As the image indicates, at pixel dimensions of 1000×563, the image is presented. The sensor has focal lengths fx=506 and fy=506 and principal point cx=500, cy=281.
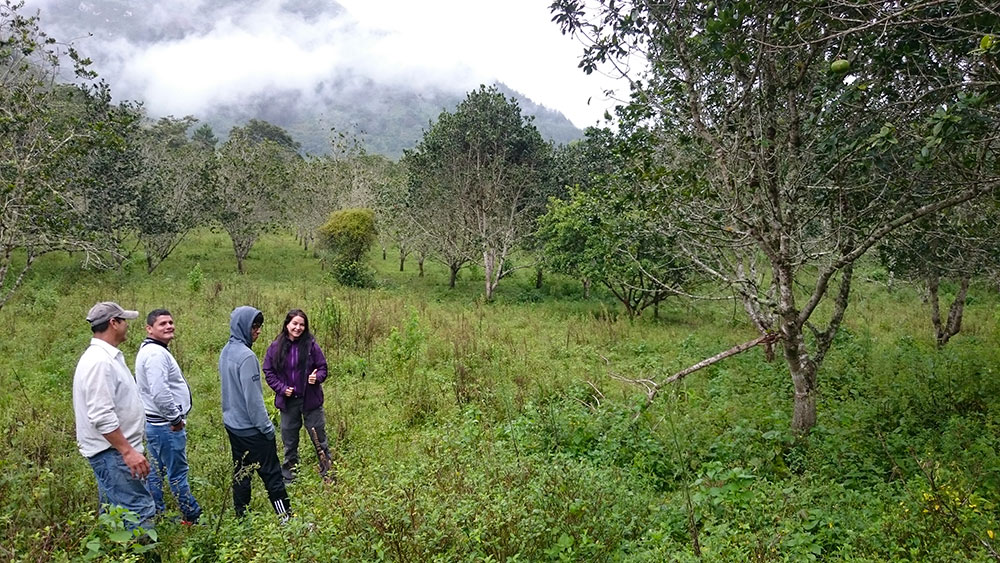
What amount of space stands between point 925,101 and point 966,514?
334cm

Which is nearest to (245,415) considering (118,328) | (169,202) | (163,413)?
(163,413)

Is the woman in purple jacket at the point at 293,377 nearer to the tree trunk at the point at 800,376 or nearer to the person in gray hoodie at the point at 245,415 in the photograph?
the person in gray hoodie at the point at 245,415

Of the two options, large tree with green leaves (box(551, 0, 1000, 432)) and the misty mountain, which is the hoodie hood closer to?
large tree with green leaves (box(551, 0, 1000, 432))

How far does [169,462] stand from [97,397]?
1.18 metres

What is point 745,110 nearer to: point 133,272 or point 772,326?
point 772,326

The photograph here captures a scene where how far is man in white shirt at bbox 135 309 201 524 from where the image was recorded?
409 cm

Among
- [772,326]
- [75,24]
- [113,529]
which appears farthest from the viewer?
[75,24]

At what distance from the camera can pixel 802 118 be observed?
509 centimetres

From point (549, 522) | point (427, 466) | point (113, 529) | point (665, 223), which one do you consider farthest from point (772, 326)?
point (113, 529)

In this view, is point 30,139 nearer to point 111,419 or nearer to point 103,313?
point 103,313

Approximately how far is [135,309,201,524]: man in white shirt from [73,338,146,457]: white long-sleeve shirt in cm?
56

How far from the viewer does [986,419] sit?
5.47 m

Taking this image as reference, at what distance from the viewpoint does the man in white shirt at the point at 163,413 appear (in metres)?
4.09

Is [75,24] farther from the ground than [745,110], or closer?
farther from the ground
